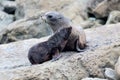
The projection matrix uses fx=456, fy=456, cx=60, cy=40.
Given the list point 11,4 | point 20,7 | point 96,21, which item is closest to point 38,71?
point 96,21

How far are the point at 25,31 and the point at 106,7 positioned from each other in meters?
2.13

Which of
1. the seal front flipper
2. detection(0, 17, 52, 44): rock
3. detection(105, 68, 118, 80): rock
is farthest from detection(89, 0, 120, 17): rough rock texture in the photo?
detection(105, 68, 118, 80): rock

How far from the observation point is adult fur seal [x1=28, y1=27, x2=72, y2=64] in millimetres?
6422

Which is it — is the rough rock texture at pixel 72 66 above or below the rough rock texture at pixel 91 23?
above

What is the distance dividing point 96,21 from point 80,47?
4.63 meters

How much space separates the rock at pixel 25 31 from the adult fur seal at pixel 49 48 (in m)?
4.24

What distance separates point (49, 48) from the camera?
6.43 metres

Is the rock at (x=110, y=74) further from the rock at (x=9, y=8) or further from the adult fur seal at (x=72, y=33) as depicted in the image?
the rock at (x=9, y=8)

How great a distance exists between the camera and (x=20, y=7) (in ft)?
43.9

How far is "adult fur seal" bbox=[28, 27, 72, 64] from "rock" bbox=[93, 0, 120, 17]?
4.89 metres

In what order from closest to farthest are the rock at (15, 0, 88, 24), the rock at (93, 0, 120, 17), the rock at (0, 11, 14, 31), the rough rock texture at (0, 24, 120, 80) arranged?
the rough rock texture at (0, 24, 120, 80) < the rock at (93, 0, 120, 17) < the rock at (15, 0, 88, 24) < the rock at (0, 11, 14, 31)

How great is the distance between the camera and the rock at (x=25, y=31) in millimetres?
10844

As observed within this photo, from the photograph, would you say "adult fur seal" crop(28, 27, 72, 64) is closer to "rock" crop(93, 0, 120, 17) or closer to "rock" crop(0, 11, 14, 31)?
"rock" crop(93, 0, 120, 17)

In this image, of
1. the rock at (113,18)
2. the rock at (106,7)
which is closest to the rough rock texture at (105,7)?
the rock at (106,7)
